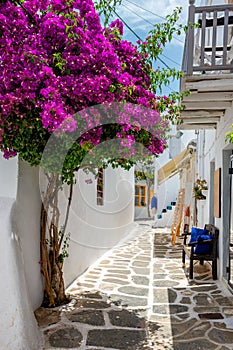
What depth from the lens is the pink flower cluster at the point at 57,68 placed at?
11.6ft

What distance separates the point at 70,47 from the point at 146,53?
109 centimetres

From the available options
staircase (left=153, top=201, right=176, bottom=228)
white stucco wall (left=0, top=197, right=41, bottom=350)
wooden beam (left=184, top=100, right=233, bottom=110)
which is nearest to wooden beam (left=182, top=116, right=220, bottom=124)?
wooden beam (left=184, top=100, right=233, bottom=110)

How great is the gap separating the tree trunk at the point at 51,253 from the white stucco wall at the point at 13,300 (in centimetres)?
123

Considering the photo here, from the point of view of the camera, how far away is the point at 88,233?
28.6 feet

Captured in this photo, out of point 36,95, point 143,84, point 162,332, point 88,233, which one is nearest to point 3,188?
point 36,95

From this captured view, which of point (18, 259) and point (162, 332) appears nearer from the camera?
point (18, 259)

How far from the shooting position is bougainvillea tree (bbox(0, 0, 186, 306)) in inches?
140

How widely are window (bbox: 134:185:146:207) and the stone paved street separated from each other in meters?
16.0

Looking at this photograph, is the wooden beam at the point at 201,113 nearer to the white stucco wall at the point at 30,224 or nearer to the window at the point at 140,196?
the white stucco wall at the point at 30,224

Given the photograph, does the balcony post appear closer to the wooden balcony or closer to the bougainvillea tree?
the wooden balcony

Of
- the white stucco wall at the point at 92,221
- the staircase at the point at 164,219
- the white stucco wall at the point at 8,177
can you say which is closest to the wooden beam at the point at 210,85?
the white stucco wall at the point at 92,221

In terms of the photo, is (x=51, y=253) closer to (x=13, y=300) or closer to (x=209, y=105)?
(x=13, y=300)

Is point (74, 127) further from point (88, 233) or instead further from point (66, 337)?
point (88, 233)

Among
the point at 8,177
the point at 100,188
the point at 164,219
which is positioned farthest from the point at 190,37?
the point at 164,219
